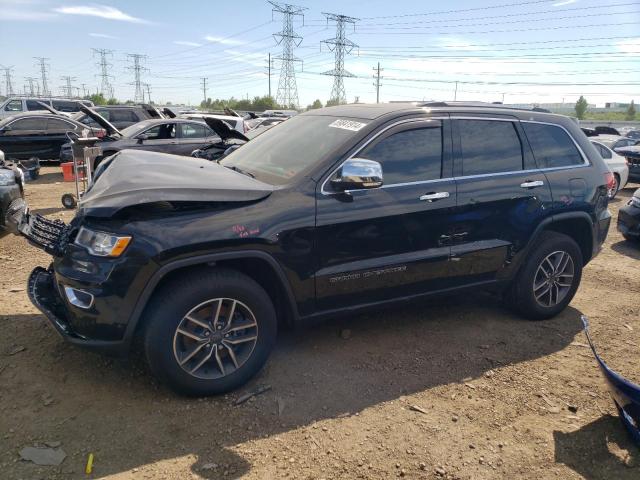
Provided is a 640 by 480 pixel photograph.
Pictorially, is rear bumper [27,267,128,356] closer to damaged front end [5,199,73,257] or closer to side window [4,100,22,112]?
damaged front end [5,199,73,257]

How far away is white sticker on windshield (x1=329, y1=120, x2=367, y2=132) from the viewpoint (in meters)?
3.55

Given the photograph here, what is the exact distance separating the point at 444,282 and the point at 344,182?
4.15 ft

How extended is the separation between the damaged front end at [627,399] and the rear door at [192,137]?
31.6 ft

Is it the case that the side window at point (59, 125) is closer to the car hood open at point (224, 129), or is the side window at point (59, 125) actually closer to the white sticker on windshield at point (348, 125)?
the car hood open at point (224, 129)

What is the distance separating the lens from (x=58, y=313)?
308 centimetres

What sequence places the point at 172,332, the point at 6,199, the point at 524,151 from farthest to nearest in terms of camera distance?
the point at 6,199 < the point at 524,151 < the point at 172,332

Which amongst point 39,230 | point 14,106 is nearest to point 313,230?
point 39,230

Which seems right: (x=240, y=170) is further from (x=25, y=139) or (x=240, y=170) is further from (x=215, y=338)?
(x=25, y=139)

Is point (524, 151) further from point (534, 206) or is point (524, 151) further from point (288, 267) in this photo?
point (288, 267)

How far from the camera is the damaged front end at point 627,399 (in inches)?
108

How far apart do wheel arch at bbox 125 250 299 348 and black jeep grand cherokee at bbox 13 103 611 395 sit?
0.01m

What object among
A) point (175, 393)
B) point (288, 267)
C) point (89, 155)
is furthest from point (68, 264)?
point (89, 155)

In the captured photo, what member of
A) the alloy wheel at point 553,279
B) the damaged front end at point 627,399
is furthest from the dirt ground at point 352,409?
the alloy wheel at point 553,279

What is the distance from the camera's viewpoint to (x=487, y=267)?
13.3 ft
